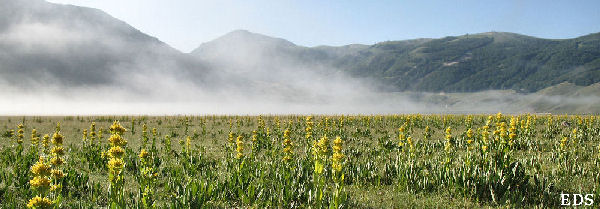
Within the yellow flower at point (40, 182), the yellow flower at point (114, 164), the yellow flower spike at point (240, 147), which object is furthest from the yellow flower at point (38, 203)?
the yellow flower spike at point (240, 147)

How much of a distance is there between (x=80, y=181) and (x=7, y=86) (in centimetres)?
23570

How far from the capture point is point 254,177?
385 inches

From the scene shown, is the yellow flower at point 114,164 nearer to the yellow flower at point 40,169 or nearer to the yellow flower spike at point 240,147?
the yellow flower at point 40,169

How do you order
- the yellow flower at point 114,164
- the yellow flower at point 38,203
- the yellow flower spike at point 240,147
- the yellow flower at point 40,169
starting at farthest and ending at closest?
the yellow flower spike at point 240,147
the yellow flower at point 114,164
the yellow flower at point 40,169
the yellow flower at point 38,203

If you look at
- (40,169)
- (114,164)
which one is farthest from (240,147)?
(40,169)

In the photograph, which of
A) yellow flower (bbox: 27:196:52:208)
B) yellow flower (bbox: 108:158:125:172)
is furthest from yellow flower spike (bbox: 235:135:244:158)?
yellow flower (bbox: 27:196:52:208)

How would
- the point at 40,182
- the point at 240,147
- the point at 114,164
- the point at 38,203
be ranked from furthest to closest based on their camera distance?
the point at 240,147
the point at 114,164
the point at 40,182
the point at 38,203

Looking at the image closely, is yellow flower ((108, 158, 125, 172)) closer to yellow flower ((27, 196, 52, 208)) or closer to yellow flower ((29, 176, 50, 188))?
yellow flower ((29, 176, 50, 188))

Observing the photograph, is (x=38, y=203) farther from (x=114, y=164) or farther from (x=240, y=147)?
(x=240, y=147)

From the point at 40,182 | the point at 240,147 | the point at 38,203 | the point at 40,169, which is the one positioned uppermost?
the point at 40,169

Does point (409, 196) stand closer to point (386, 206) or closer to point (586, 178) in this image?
point (386, 206)

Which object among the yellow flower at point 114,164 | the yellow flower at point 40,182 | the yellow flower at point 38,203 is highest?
the yellow flower at point 114,164

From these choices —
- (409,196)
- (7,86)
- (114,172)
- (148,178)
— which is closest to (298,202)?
(409,196)

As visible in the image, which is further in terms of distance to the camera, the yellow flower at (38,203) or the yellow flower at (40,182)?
the yellow flower at (40,182)
